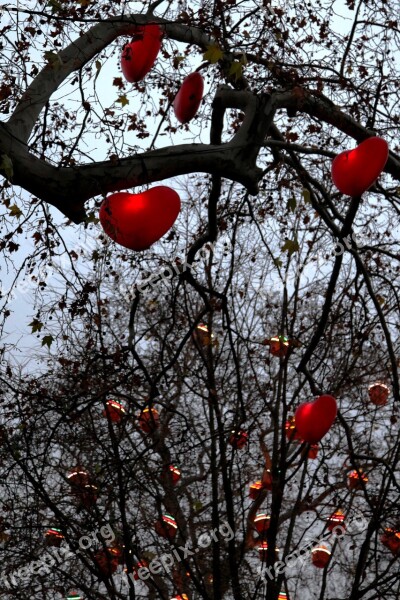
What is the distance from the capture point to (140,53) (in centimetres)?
319

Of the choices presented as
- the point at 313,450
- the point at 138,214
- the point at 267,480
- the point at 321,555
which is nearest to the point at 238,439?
the point at 267,480

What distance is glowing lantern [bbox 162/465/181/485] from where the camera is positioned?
5444 mm

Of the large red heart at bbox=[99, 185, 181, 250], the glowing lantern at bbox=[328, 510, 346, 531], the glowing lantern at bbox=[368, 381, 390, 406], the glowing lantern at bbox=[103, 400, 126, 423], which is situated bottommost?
the large red heart at bbox=[99, 185, 181, 250]

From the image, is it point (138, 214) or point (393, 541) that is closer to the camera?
point (138, 214)

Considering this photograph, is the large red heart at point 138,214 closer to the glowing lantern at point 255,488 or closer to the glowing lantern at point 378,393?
the glowing lantern at point 378,393

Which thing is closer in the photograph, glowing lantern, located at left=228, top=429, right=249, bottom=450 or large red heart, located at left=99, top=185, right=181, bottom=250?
large red heart, located at left=99, top=185, right=181, bottom=250

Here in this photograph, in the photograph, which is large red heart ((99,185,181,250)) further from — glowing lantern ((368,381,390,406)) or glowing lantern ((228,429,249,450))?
glowing lantern ((368,381,390,406))

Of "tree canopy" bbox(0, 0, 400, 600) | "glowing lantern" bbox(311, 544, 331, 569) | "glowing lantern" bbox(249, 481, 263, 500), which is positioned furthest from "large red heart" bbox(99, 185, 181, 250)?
"glowing lantern" bbox(249, 481, 263, 500)

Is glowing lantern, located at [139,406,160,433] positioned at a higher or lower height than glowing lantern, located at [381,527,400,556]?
higher

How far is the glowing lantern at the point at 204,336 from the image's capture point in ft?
16.6

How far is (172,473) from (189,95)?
3.27m

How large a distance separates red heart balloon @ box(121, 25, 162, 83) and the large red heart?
60 cm

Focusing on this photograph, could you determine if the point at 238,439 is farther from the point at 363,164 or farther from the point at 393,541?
the point at 363,164

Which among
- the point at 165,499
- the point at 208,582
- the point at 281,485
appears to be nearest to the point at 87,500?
the point at 281,485
